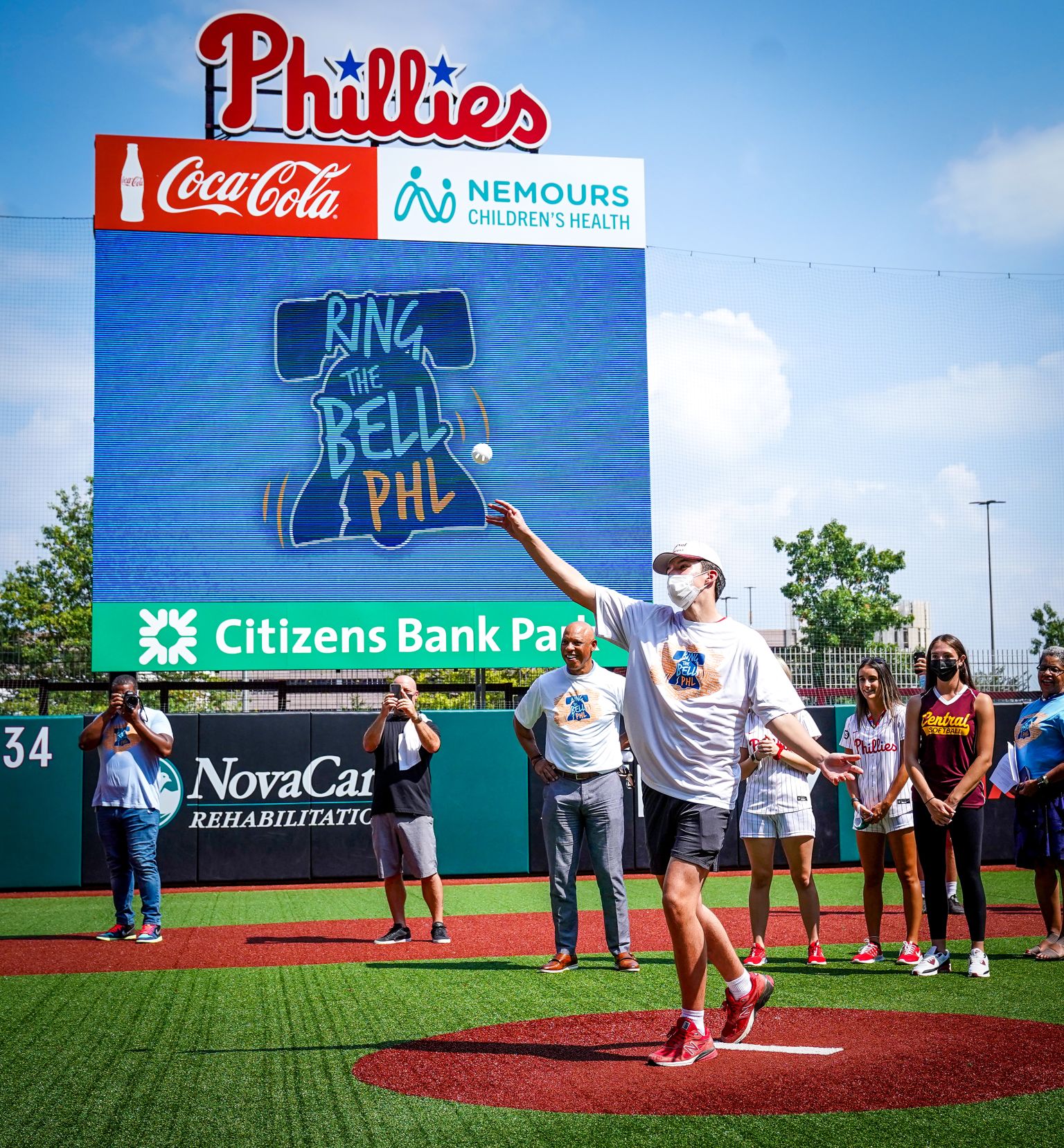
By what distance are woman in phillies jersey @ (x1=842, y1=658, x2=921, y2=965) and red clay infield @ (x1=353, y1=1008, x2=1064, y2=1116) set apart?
5.53 feet

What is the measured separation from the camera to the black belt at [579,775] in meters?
7.77

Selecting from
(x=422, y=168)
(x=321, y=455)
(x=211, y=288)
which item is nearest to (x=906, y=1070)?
(x=321, y=455)

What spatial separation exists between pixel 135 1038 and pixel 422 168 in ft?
42.4

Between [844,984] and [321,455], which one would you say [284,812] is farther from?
[844,984]

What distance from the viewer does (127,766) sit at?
29.9 ft

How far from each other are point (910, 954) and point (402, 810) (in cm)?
341

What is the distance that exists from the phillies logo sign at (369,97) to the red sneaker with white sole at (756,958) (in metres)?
12.3

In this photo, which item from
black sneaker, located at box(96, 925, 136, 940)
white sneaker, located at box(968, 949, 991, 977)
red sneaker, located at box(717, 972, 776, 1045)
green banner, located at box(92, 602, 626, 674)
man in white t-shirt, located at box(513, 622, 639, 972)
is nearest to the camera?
red sneaker, located at box(717, 972, 776, 1045)

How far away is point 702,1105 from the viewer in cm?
420

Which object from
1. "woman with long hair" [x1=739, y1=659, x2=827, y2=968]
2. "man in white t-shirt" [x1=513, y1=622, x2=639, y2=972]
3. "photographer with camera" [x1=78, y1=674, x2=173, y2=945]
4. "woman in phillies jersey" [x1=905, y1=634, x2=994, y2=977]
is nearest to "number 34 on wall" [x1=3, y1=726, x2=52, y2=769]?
"photographer with camera" [x1=78, y1=674, x2=173, y2=945]

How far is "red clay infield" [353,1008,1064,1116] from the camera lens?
4297mm

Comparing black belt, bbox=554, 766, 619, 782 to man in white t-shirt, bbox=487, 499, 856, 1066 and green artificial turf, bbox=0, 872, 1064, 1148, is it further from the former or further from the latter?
man in white t-shirt, bbox=487, 499, 856, 1066

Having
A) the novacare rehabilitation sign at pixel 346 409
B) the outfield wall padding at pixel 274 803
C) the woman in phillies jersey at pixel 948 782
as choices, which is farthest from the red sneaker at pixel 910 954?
the novacare rehabilitation sign at pixel 346 409

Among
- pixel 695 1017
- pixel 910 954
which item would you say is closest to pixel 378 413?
pixel 910 954
